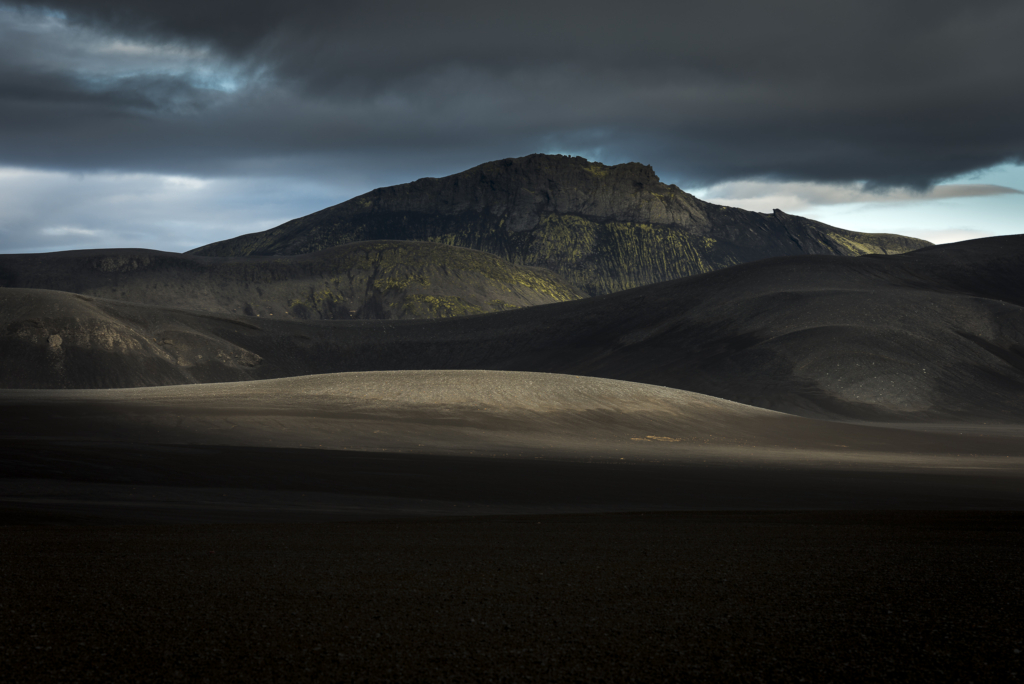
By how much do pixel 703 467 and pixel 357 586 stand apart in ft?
70.8

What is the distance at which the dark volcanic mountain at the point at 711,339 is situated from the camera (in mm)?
83125

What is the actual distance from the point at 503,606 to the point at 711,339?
317 feet

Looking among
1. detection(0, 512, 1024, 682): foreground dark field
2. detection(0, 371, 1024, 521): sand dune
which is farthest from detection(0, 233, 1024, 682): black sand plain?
detection(0, 371, 1024, 521): sand dune

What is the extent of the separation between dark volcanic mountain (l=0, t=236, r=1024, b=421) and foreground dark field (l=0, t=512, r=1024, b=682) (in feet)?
220

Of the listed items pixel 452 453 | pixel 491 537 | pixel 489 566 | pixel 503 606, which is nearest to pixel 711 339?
pixel 452 453

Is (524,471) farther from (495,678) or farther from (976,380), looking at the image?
(976,380)

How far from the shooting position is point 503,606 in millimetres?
8570

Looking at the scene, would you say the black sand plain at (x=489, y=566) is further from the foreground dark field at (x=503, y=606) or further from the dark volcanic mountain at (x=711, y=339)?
the dark volcanic mountain at (x=711, y=339)

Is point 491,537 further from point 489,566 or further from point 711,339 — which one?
point 711,339

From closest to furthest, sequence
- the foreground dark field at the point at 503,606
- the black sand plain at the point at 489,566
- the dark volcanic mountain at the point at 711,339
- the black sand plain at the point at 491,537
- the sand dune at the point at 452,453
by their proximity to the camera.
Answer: the foreground dark field at the point at 503,606 → the black sand plain at the point at 489,566 → the black sand plain at the point at 491,537 → the sand dune at the point at 452,453 → the dark volcanic mountain at the point at 711,339

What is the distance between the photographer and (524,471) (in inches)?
1012

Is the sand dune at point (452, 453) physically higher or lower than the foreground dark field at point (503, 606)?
lower

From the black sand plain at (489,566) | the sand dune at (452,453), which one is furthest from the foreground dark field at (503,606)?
the sand dune at (452,453)

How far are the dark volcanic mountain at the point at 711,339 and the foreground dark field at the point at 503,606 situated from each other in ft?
220
